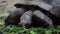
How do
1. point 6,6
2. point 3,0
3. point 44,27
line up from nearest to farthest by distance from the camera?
point 44,27
point 6,6
point 3,0

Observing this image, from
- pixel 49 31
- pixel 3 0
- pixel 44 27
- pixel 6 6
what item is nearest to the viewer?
pixel 49 31

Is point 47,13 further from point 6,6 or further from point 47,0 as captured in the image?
point 6,6

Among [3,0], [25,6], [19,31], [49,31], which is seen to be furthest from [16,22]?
[3,0]

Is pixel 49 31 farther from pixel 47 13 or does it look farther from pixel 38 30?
pixel 47 13

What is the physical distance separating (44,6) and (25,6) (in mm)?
375

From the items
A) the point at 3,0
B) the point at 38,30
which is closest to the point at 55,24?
the point at 38,30

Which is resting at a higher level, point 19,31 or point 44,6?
point 44,6

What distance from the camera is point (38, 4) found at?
337cm

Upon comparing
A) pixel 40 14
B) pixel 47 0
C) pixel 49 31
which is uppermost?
pixel 47 0

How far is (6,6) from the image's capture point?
5.87m

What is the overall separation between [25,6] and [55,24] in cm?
58

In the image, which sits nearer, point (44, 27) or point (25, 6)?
point (44, 27)

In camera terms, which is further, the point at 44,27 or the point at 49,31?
the point at 44,27

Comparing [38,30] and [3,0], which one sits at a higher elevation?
[3,0]
